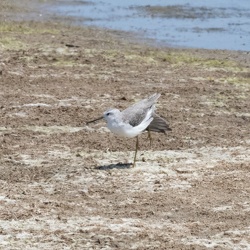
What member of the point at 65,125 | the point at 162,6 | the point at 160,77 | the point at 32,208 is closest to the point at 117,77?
the point at 160,77

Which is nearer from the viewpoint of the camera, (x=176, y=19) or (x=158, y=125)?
(x=158, y=125)

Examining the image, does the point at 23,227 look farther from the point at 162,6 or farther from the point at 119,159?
the point at 162,6

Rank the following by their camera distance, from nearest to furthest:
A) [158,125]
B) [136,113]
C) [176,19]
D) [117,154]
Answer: [136,113] < [158,125] < [117,154] < [176,19]

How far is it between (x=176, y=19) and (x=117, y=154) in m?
14.0

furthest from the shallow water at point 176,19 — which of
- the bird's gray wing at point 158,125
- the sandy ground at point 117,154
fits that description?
the bird's gray wing at point 158,125

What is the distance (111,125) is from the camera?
1001cm

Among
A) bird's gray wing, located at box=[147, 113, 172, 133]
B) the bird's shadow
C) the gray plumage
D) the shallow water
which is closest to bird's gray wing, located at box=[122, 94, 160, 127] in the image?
the gray plumage

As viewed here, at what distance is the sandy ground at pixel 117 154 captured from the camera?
821 cm

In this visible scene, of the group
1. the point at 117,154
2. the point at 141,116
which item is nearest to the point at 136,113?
the point at 141,116

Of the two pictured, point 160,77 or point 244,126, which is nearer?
point 244,126

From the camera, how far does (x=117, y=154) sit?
10883 millimetres

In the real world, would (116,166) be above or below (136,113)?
below

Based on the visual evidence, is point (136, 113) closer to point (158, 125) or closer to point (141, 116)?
point (141, 116)

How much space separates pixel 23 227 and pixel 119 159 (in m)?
2.63
